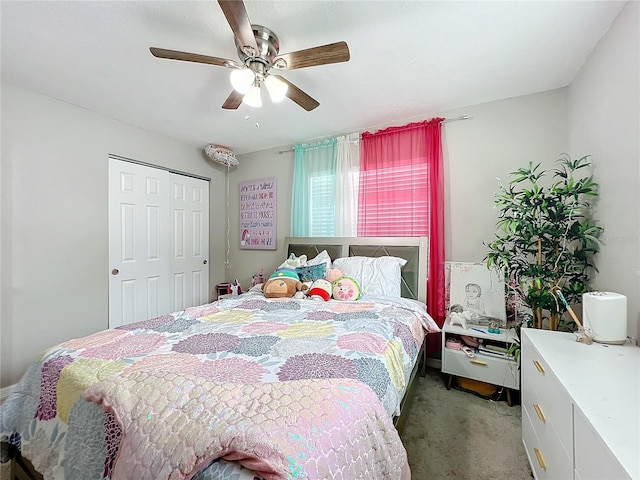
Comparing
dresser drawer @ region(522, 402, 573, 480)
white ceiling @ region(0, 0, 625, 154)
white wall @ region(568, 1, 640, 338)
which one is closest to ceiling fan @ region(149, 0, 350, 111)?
white ceiling @ region(0, 0, 625, 154)

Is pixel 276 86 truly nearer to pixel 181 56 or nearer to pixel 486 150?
pixel 181 56

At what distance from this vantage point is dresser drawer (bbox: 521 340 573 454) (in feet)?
3.10

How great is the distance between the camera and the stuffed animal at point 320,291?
2.34 metres

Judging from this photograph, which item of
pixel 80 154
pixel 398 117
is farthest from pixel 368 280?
pixel 80 154

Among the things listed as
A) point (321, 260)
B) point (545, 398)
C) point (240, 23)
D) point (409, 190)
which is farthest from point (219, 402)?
point (409, 190)

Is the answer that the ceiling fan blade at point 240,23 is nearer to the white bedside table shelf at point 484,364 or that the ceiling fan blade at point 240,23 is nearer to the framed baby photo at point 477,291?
the framed baby photo at point 477,291

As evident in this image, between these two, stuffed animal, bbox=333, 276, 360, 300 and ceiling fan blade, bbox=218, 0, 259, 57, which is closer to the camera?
ceiling fan blade, bbox=218, 0, 259, 57

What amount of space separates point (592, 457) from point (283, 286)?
2.03 metres

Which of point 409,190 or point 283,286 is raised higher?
point 409,190

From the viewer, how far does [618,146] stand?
1.46m

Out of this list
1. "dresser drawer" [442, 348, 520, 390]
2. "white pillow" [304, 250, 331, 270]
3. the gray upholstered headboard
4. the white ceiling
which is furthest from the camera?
"white pillow" [304, 250, 331, 270]

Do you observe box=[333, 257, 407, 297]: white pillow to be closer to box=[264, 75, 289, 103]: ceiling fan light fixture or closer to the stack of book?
the stack of book

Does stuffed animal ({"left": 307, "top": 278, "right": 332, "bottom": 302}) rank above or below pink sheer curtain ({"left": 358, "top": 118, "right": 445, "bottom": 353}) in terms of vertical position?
below

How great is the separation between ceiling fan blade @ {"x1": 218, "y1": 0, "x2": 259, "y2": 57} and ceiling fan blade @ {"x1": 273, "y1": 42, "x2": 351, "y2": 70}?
16cm
